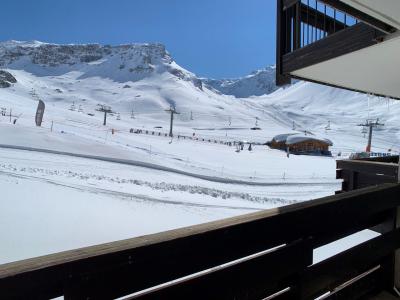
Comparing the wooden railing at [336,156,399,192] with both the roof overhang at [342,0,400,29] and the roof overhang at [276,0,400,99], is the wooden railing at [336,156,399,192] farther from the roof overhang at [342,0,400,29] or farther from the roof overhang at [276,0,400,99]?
the roof overhang at [342,0,400,29]

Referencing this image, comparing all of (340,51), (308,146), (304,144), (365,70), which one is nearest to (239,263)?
(340,51)

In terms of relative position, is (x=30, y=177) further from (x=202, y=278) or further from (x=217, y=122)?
(x=217, y=122)

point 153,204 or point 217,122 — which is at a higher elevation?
point 217,122

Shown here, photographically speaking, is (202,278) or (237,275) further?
(237,275)

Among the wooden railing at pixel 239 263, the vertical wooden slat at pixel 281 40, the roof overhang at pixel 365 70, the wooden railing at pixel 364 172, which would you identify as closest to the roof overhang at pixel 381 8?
the roof overhang at pixel 365 70

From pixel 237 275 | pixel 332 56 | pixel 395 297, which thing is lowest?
pixel 395 297

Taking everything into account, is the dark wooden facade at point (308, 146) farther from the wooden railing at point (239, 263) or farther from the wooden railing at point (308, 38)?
the wooden railing at point (239, 263)

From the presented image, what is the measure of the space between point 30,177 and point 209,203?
6723mm

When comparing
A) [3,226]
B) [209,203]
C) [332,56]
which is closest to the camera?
[332,56]

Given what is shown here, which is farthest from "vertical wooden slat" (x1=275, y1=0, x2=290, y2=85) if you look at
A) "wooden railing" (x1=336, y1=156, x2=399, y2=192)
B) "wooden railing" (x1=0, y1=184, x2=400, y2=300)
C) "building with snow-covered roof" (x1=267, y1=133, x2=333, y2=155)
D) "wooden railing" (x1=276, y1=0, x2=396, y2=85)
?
"building with snow-covered roof" (x1=267, y1=133, x2=333, y2=155)

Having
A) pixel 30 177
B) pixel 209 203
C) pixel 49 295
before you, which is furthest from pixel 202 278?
pixel 30 177

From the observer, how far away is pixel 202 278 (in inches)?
70.3

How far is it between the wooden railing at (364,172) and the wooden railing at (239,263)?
9.51 ft

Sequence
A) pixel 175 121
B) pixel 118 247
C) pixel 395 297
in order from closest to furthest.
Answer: pixel 118 247 < pixel 395 297 < pixel 175 121
